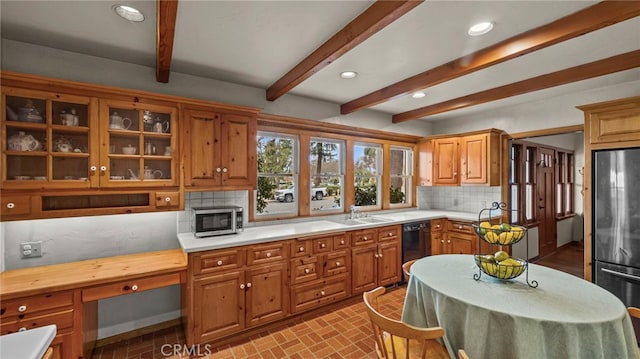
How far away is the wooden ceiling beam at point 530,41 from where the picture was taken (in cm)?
167

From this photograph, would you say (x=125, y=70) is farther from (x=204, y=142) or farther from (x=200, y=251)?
(x=200, y=251)

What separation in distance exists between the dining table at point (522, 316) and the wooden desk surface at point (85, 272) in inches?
79.3

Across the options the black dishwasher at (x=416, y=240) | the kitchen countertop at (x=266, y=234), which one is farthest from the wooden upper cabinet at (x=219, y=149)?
the black dishwasher at (x=416, y=240)

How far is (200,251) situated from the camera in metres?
2.36

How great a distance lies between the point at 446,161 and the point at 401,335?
3.75m

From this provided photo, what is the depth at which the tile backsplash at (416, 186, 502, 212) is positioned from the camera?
439cm

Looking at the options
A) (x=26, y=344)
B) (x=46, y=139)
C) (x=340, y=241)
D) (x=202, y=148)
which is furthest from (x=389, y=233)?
(x=46, y=139)

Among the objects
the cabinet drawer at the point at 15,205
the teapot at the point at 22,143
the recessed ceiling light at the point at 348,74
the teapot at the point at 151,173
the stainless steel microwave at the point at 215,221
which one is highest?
the recessed ceiling light at the point at 348,74

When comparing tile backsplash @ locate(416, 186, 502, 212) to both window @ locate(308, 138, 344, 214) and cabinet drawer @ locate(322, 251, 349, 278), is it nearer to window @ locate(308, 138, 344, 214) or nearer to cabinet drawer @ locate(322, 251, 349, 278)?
window @ locate(308, 138, 344, 214)

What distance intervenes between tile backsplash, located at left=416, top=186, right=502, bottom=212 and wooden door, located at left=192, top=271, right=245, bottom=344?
3.67 meters

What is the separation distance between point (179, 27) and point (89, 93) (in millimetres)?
941

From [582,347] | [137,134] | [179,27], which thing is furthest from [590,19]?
[137,134]

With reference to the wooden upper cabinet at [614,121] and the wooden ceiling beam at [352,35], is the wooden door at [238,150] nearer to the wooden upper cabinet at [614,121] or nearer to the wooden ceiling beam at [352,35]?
the wooden ceiling beam at [352,35]

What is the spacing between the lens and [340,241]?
3.23m
